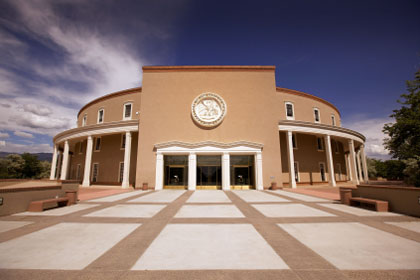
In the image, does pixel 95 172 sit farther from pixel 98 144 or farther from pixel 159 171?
pixel 159 171

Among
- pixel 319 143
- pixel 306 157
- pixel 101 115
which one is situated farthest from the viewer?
pixel 101 115

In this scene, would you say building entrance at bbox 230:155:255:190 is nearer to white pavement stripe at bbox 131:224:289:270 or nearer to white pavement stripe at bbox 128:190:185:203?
white pavement stripe at bbox 128:190:185:203

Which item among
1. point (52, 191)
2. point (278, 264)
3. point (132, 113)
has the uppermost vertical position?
point (132, 113)

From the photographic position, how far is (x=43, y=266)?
3832 mm

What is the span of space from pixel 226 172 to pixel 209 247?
16.0m

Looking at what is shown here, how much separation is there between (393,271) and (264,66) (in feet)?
76.0

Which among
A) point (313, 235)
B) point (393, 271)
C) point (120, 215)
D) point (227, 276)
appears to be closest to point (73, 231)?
point (120, 215)

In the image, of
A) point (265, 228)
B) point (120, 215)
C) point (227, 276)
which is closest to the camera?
point (227, 276)

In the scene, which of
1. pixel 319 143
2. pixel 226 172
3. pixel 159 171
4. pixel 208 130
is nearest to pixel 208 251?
pixel 226 172

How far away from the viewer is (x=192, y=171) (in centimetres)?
2072

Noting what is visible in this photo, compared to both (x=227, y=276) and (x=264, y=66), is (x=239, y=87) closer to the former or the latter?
(x=264, y=66)

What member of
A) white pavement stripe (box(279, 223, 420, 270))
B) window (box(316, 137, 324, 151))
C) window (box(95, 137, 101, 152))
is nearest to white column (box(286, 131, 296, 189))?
window (box(316, 137, 324, 151))

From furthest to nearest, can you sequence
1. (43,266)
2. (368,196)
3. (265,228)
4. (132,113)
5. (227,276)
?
1. (132,113)
2. (368,196)
3. (265,228)
4. (43,266)
5. (227,276)

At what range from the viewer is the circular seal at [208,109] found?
71.4 ft
